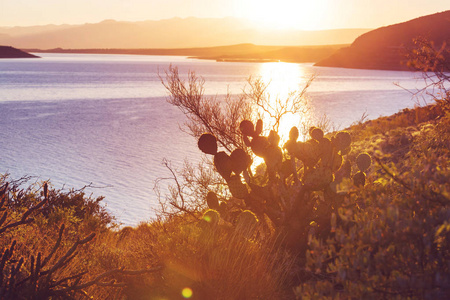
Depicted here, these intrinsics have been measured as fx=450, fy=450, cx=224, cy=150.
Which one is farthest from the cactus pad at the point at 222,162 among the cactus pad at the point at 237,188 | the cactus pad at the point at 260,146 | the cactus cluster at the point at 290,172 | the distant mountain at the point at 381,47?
the distant mountain at the point at 381,47

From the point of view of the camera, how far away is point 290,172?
323 inches

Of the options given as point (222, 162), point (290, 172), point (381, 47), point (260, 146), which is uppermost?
point (381, 47)

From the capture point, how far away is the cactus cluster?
7.46 meters

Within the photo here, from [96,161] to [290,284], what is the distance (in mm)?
29140

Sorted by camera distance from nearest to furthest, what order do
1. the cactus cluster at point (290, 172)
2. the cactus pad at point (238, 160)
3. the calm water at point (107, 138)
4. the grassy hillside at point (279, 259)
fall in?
the grassy hillside at point (279, 259) < the cactus cluster at point (290, 172) < the cactus pad at point (238, 160) < the calm water at point (107, 138)

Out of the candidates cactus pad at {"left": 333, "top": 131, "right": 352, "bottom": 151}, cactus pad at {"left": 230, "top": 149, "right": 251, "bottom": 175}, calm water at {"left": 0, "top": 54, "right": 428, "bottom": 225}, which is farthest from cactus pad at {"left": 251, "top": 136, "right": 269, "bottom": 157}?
calm water at {"left": 0, "top": 54, "right": 428, "bottom": 225}

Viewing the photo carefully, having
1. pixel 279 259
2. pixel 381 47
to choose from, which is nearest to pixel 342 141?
pixel 279 259

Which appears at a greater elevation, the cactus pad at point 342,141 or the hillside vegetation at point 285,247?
the cactus pad at point 342,141

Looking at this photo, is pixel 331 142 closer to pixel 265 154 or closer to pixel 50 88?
pixel 265 154

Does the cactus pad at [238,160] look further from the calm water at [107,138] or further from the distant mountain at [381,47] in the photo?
the distant mountain at [381,47]

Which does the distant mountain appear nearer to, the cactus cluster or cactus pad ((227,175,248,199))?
the cactus cluster

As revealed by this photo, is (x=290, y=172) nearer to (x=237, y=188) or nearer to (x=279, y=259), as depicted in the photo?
(x=237, y=188)

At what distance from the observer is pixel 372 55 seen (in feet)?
566

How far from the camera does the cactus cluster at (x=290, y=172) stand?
7465 millimetres
